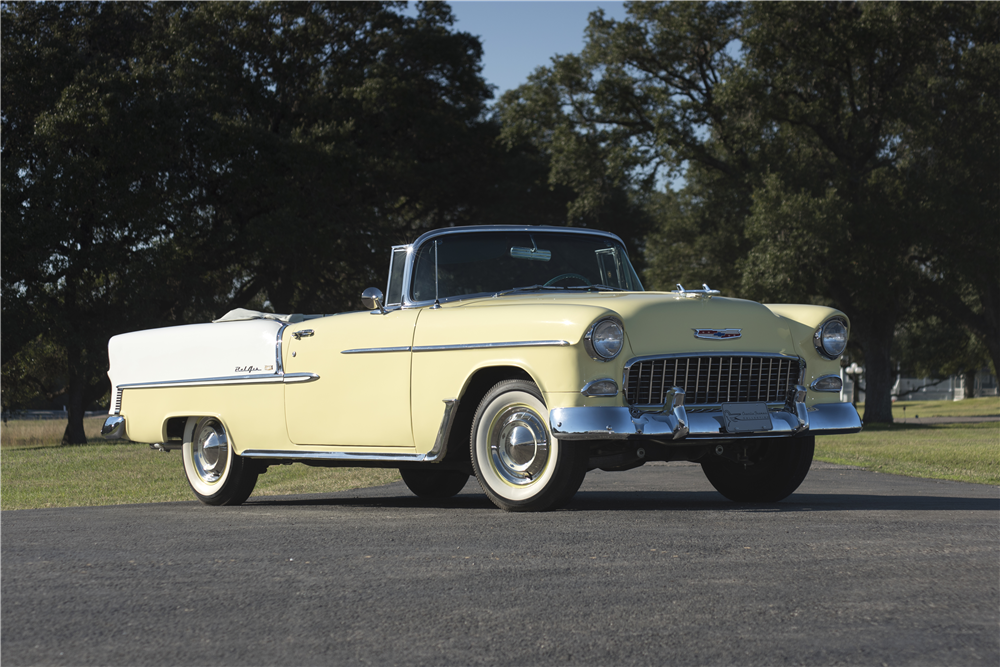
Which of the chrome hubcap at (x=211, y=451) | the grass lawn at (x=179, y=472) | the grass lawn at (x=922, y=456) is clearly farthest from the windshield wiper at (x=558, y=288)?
the grass lawn at (x=922, y=456)

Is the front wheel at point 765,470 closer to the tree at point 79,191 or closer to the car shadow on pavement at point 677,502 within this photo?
the car shadow on pavement at point 677,502

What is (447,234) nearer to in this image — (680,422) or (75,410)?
(680,422)

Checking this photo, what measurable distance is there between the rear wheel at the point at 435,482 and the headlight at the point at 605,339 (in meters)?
3.07

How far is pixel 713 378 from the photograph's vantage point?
23.1ft

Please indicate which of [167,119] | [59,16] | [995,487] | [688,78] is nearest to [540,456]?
[995,487]

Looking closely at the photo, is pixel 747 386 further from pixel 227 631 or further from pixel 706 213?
pixel 706 213

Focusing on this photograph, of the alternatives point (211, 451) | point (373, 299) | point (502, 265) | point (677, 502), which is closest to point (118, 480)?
point (211, 451)

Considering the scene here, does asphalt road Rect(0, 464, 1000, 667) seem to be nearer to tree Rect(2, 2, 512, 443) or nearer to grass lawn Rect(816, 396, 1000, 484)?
grass lawn Rect(816, 396, 1000, 484)

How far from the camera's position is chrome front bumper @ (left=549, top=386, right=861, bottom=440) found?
252 inches

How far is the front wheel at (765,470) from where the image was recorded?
7672 millimetres

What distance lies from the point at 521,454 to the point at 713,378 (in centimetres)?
131

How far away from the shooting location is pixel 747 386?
7188 mm

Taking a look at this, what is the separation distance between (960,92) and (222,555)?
27239 millimetres

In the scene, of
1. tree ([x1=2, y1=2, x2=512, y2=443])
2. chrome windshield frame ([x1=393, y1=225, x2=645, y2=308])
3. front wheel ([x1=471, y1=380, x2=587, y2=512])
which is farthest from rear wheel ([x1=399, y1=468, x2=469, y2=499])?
tree ([x1=2, y1=2, x2=512, y2=443])
